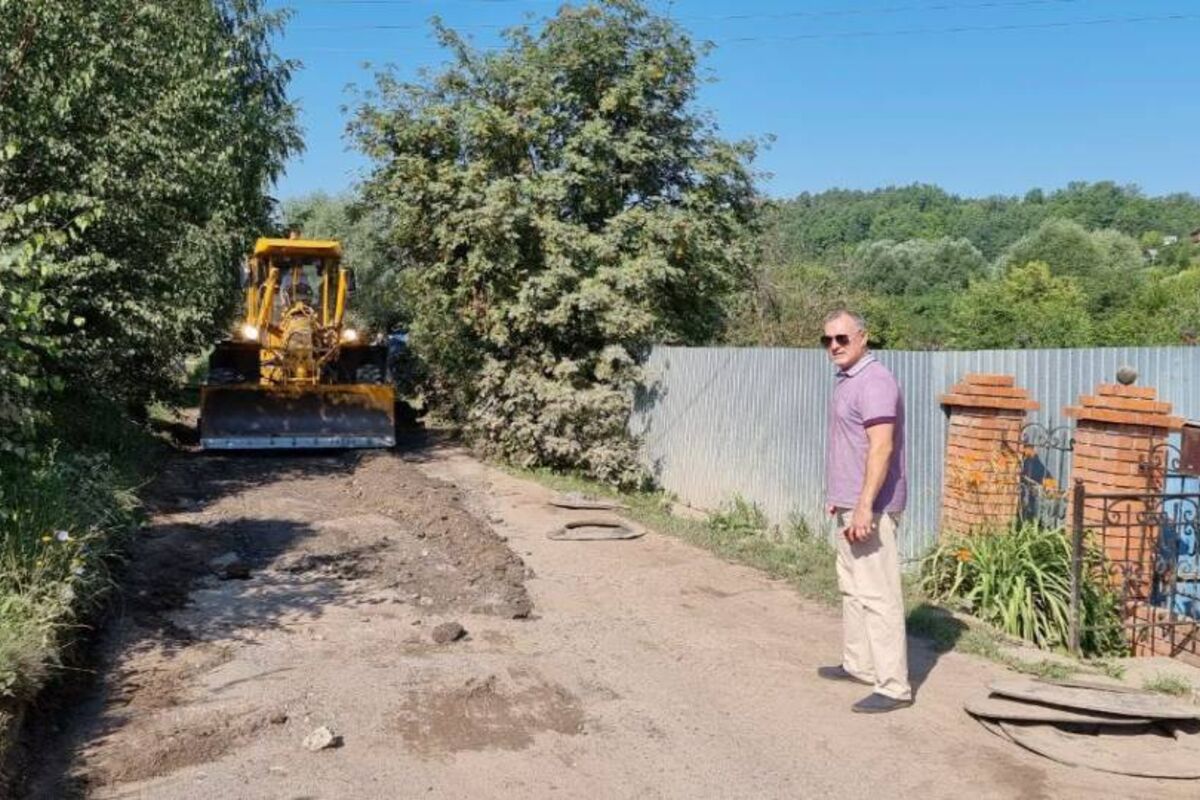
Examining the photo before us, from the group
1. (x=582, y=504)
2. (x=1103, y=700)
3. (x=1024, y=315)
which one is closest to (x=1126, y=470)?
(x=1103, y=700)

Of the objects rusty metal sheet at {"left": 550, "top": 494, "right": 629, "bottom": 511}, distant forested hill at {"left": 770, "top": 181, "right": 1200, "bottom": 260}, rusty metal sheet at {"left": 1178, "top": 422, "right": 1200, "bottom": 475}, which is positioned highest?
distant forested hill at {"left": 770, "top": 181, "right": 1200, "bottom": 260}

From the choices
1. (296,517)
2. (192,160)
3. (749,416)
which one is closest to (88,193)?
(192,160)

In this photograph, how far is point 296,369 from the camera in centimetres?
1636

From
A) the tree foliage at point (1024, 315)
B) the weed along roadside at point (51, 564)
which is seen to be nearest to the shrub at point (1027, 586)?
the weed along roadside at point (51, 564)

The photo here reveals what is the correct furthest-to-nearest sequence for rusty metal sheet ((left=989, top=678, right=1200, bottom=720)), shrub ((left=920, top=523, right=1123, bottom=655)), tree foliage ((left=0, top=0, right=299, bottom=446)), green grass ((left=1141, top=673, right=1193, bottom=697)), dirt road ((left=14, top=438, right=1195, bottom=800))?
tree foliage ((left=0, top=0, right=299, bottom=446)), shrub ((left=920, top=523, right=1123, bottom=655)), green grass ((left=1141, top=673, right=1193, bottom=697)), rusty metal sheet ((left=989, top=678, right=1200, bottom=720)), dirt road ((left=14, top=438, right=1195, bottom=800))

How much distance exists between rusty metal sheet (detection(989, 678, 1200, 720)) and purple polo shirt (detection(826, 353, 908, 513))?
1025 millimetres

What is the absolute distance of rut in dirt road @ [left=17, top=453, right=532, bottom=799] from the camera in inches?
184

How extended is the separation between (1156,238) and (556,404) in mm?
85492

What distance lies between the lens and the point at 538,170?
15.4 m

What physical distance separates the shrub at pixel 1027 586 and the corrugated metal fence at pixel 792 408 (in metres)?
0.76

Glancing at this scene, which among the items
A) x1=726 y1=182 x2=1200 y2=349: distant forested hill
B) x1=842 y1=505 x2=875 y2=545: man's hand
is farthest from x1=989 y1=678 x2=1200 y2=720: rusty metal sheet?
x1=726 y1=182 x2=1200 y2=349: distant forested hill

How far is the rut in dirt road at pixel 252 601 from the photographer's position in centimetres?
468

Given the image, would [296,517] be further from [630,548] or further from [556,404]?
[556,404]

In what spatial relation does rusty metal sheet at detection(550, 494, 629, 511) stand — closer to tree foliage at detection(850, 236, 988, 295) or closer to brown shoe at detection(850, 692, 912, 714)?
brown shoe at detection(850, 692, 912, 714)
